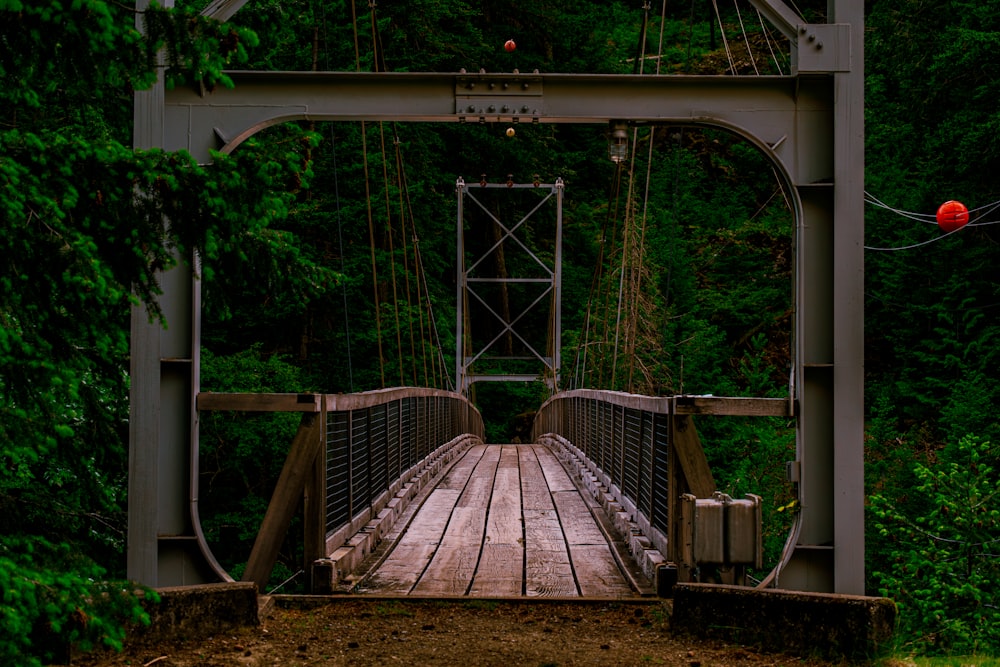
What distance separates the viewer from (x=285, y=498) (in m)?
4.24

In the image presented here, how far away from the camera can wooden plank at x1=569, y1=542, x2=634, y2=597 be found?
15.7 ft

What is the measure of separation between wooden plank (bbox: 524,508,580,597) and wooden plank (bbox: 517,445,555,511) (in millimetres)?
680

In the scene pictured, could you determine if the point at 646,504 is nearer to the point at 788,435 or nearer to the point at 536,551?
the point at 536,551

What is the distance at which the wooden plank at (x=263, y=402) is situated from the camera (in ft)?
14.2

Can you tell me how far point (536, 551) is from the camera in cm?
584

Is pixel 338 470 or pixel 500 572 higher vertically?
pixel 338 470

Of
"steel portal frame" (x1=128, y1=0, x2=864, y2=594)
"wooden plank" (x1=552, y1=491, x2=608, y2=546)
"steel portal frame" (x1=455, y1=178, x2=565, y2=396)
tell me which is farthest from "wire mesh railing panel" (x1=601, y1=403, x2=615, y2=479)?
"steel portal frame" (x1=455, y1=178, x2=565, y2=396)

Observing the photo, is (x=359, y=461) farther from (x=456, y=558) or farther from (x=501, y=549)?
(x=501, y=549)

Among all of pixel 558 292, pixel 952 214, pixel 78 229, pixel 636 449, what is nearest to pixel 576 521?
pixel 636 449

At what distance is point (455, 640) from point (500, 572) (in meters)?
1.28

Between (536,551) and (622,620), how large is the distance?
5.31 feet

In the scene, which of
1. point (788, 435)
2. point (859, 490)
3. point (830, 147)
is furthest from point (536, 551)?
point (788, 435)

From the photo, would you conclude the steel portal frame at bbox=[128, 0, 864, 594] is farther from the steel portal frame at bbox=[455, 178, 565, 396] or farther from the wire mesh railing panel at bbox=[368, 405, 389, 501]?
the steel portal frame at bbox=[455, 178, 565, 396]

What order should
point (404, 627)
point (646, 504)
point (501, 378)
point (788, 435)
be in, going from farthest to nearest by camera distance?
1. point (501, 378)
2. point (788, 435)
3. point (646, 504)
4. point (404, 627)
